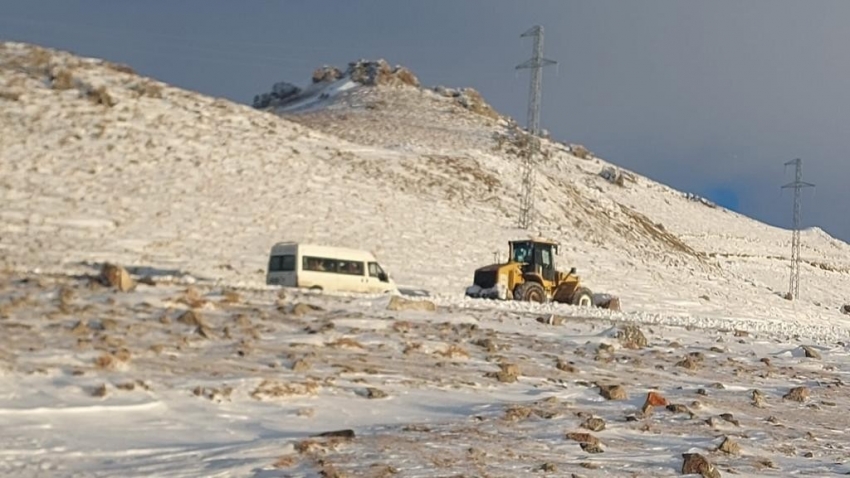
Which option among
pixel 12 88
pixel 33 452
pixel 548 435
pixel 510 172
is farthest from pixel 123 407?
pixel 510 172

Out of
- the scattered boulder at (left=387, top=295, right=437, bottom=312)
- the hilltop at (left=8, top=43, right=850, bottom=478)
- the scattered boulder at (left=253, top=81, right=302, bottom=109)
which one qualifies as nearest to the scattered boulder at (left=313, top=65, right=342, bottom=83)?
the scattered boulder at (left=253, top=81, right=302, bottom=109)

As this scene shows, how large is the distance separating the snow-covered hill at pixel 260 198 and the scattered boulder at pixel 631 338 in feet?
40.0

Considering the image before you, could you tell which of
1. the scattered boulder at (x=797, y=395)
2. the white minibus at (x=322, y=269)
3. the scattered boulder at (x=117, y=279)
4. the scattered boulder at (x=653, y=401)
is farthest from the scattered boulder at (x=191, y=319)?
the white minibus at (x=322, y=269)

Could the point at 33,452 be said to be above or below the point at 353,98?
below

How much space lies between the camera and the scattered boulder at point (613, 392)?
577 inches

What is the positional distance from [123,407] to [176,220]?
27.7 meters

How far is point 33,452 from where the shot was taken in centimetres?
1004

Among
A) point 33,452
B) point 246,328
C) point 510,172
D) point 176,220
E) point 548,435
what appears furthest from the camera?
point 510,172

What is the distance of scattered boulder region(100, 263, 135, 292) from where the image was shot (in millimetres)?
20203

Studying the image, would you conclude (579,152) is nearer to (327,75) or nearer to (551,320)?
(327,75)

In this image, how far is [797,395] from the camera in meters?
16.2

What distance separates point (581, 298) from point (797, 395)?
1731 cm

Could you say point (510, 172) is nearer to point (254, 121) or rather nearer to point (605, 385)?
point (254, 121)

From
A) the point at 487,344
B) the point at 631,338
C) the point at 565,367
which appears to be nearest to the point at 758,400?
the point at 565,367
